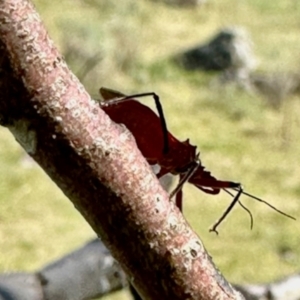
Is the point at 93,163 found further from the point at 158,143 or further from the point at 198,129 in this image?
the point at 198,129

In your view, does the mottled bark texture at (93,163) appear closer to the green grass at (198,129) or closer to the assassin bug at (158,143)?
the assassin bug at (158,143)

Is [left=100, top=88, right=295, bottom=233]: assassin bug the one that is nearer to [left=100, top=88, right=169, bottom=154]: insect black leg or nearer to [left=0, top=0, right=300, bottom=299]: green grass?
[left=100, top=88, right=169, bottom=154]: insect black leg

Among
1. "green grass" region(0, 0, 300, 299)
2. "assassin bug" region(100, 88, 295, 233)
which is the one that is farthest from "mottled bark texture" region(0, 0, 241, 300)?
"green grass" region(0, 0, 300, 299)

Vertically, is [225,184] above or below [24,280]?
above

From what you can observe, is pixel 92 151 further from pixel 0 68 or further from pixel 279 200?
pixel 279 200

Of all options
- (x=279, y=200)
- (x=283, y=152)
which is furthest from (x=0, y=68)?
(x=283, y=152)
